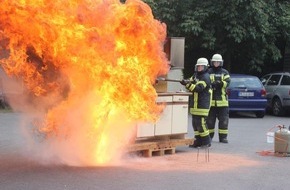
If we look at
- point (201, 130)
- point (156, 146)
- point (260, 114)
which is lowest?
point (260, 114)

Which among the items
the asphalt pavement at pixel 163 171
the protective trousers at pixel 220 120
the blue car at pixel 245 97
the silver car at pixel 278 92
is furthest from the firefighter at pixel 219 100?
the silver car at pixel 278 92

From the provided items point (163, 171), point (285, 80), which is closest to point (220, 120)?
point (163, 171)

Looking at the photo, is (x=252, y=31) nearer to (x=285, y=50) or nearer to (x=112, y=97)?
(x=285, y=50)

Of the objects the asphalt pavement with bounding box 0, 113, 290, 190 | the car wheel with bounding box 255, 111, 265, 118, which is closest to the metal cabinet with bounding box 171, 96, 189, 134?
the asphalt pavement with bounding box 0, 113, 290, 190

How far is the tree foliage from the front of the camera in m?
19.2

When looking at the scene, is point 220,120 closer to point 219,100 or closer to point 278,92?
point 219,100

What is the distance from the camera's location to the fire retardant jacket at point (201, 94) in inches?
405

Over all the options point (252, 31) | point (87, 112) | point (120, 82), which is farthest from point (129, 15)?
point (252, 31)

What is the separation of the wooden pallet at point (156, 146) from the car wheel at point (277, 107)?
31.1ft

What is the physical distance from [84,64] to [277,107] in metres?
12.8

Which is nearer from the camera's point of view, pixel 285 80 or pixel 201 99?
pixel 201 99

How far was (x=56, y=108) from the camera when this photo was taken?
8.00 meters

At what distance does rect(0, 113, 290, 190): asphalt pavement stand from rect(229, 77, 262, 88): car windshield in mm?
6953

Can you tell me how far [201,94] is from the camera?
10.4 m
